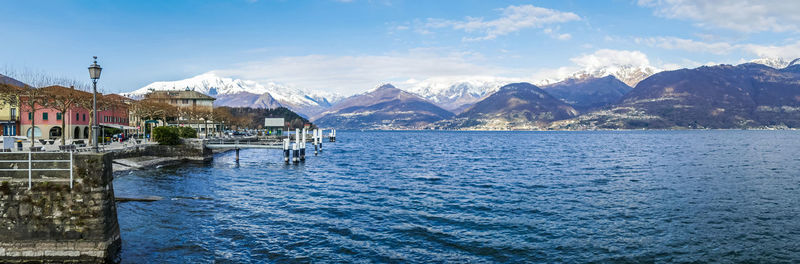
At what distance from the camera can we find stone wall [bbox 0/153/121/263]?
49.4ft

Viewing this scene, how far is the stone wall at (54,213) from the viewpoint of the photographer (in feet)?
49.4

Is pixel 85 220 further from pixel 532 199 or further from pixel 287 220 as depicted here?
pixel 532 199

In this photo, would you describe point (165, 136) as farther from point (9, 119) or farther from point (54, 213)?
point (54, 213)

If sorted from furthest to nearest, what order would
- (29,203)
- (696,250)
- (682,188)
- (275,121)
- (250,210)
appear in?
(275,121), (682,188), (250,210), (696,250), (29,203)

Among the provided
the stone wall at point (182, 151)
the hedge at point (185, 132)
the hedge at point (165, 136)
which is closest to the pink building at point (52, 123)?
the hedge at point (185, 132)

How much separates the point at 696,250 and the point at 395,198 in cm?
1860

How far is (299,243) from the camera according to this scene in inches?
806

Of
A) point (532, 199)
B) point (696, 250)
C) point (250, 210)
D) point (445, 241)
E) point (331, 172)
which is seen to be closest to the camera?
point (696, 250)

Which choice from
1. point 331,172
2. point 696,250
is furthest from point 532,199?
point 331,172

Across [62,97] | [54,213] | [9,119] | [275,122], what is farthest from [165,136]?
[275,122]

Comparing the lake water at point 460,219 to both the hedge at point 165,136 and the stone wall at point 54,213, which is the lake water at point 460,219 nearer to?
the stone wall at point 54,213

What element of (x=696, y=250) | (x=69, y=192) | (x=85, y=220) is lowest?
(x=696, y=250)

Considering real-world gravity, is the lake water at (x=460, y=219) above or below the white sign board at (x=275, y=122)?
below

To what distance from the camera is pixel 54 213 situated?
15148mm
